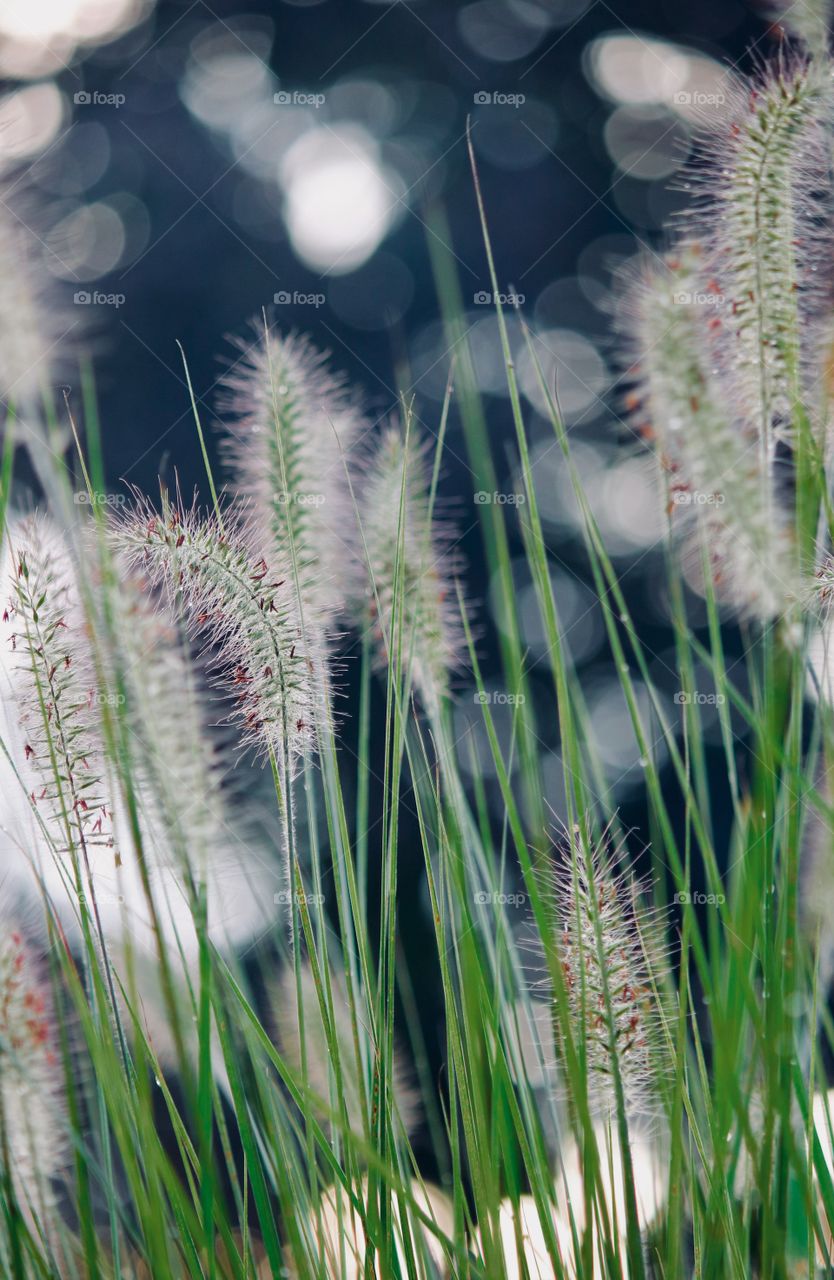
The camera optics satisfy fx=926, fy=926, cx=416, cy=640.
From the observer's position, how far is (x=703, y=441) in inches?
27.3

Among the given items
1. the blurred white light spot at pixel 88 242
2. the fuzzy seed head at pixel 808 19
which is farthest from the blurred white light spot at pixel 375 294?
the fuzzy seed head at pixel 808 19

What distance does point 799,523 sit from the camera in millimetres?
539

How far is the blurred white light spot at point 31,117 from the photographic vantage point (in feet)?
3.85

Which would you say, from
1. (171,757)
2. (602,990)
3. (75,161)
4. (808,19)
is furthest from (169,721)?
(75,161)

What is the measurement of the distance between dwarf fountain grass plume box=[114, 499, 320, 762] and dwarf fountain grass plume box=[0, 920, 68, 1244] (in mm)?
214

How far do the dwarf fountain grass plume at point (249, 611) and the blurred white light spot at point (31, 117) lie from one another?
0.73 m

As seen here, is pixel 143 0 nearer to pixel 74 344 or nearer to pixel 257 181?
pixel 257 181

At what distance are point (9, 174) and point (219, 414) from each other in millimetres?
399

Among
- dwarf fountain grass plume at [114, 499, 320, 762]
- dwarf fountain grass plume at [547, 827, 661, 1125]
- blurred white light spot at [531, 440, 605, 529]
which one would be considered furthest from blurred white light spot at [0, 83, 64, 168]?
dwarf fountain grass plume at [547, 827, 661, 1125]

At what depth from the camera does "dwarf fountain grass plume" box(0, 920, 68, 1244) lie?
563 millimetres

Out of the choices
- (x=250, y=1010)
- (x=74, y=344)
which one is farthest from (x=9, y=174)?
(x=250, y=1010)

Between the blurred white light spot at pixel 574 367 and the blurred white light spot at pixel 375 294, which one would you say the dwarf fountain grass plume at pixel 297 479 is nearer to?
the blurred white light spot at pixel 574 367

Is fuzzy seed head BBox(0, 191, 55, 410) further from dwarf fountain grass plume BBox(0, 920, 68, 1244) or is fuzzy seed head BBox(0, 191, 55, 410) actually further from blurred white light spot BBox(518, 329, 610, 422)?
blurred white light spot BBox(518, 329, 610, 422)

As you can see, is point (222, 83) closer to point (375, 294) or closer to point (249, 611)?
point (375, 294)
